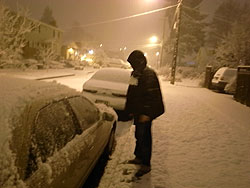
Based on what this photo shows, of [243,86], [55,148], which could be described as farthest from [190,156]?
[243,86]

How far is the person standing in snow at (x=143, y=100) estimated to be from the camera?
4242mm

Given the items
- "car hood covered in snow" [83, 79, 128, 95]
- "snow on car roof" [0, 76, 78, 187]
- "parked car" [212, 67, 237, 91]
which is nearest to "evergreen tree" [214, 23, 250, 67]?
"parked car" [212, 67, 237, 91]

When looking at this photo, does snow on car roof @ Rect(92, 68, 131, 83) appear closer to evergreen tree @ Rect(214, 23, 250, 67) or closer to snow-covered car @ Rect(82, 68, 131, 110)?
snow-covered car @ Rect(82, 68, 131, 110)

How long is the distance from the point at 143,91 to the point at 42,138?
226 centimetres

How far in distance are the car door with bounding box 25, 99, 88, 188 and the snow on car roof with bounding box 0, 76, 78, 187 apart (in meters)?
0.14

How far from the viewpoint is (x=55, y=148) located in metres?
2.42

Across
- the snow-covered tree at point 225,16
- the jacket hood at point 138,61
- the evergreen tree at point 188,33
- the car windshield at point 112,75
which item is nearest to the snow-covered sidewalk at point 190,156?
the jacket hood at point 138,61

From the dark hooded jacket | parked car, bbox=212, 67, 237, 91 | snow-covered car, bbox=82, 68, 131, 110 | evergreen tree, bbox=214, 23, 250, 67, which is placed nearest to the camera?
the dark hooded jacket

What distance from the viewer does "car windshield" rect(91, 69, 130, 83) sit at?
8.97 m

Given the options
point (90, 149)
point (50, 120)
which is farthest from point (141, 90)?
point (50, 120)

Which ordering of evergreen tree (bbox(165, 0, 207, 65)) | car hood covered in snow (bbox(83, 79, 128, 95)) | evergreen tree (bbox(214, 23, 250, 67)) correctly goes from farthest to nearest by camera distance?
1. evergreen tree (bbox(165, 0, 207, 65))
2. evergreen tree (bbox(214, 23, 250, 67))
3. car hood covered in snow (bbox(83, 79, 128, 95))

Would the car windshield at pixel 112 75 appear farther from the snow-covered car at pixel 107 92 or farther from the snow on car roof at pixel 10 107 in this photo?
the snow on car roof at pixel 10 107

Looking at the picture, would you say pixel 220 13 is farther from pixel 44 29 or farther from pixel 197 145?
pixel 197 145

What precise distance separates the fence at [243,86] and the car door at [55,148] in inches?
431
